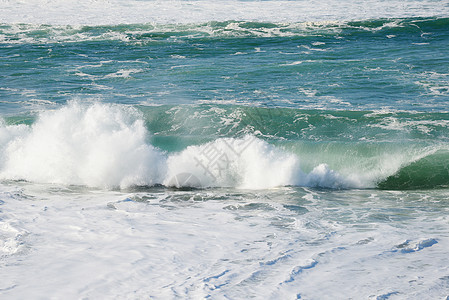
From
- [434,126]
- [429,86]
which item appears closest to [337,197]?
[434,126]

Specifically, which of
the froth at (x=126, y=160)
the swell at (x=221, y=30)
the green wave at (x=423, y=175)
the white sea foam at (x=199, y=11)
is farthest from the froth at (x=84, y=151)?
the white sea foam at (x=199, y=11)

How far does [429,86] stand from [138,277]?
39.6ft

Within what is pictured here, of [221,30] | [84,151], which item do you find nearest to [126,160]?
[84,151]

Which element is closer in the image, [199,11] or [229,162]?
→ [229,162]

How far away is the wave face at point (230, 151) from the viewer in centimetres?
1056

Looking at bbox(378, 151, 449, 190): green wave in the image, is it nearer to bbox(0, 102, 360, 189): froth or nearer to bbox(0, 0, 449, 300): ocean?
bbox(0, 0, 449, 300): ocean

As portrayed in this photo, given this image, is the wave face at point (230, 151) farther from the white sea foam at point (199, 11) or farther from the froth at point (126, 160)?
the white sea foam at point (199, 11)

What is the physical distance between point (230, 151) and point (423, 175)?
3863 mm

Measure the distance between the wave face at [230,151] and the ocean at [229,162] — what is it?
0.13 feet

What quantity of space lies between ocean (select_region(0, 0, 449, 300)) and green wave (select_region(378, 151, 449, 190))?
3 centimetres

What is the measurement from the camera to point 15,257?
6438 mm

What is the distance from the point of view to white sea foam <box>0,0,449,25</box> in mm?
26125

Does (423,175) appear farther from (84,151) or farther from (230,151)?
(84,151)

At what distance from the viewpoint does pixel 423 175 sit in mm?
10578
